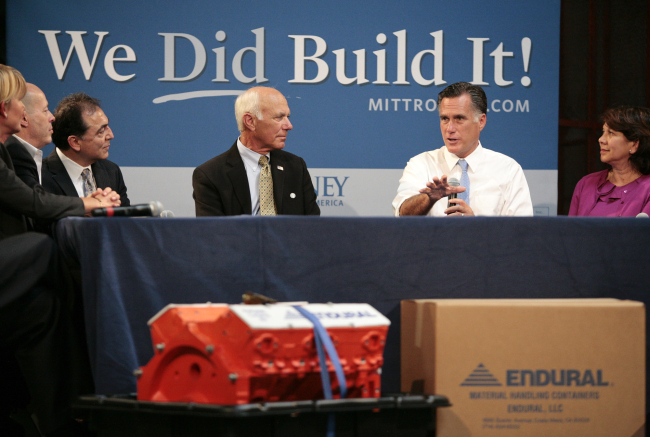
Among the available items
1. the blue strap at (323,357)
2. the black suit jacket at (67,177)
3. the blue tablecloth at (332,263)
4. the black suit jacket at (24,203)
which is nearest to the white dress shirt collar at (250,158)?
the black suit jacket at (67,177)

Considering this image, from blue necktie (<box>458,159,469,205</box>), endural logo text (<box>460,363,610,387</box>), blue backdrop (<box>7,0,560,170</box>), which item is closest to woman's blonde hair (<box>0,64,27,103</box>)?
blue backdrop (<box>7,0,560,170</box>)

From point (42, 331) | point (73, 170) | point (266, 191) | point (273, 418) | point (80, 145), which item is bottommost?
point (273, 418)

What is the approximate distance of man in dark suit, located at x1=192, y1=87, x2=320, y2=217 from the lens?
299 centimetres

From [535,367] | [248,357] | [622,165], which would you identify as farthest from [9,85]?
[622,165]

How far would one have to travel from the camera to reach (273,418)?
142cm

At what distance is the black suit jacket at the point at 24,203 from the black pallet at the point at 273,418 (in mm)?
705

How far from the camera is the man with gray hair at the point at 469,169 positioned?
2928mm

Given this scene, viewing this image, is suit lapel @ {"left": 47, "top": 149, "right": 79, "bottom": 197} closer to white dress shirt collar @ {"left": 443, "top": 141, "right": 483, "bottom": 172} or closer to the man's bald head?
the man's bald head

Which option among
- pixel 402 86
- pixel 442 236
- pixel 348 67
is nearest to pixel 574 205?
pixel 402 86

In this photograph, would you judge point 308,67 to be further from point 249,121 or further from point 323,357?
point 323,357

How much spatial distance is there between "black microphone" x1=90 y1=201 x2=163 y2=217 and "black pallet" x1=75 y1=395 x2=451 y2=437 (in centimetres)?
53

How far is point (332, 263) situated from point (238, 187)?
1.37 metres

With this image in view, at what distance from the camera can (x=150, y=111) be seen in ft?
12.4

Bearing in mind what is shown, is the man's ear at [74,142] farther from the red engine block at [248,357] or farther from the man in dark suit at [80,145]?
the red engine block at [248,357]
